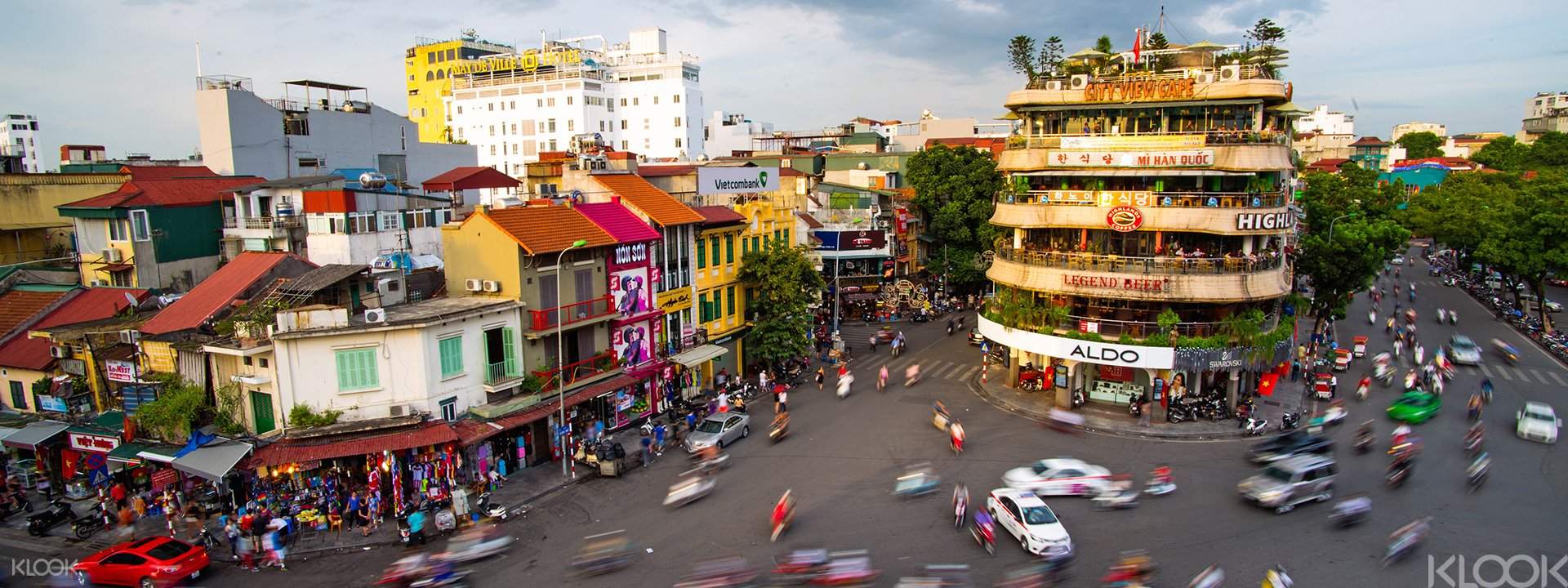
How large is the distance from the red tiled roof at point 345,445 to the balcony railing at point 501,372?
3023 mm

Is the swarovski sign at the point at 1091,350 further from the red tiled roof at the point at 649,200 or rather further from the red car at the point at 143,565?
the red car at the point at 143,565

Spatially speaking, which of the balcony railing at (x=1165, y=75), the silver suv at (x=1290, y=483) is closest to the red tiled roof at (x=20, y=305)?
the balcony railing at (x=1165, y=75)

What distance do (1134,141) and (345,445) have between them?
31643mm

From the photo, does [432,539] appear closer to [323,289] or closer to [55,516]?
[323,289]

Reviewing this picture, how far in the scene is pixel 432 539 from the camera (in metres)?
23.3

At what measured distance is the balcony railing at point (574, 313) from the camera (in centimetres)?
2938

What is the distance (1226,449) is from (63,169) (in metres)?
57.0

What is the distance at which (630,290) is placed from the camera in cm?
3412

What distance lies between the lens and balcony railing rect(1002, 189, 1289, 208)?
33.9 m

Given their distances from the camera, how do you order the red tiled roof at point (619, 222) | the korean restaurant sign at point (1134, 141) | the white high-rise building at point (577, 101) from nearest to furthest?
the red tiled roof at point (619, 222), the korean restaurant sign at point (1134, 141), the white high-rise building at point (577, 101)

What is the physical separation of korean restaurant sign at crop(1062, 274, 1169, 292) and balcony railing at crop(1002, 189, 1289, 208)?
3161mm

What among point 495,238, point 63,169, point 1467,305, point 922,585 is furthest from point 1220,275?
point 63,169

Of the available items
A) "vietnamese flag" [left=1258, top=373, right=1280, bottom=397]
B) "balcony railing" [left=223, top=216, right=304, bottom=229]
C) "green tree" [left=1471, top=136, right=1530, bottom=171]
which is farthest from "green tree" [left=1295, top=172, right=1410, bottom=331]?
"green tree" [left=1471, top=136, right=1530, bottom=171]

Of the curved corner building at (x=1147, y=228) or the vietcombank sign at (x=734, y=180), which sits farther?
the vietcombank sign at (x=734, y=180)
